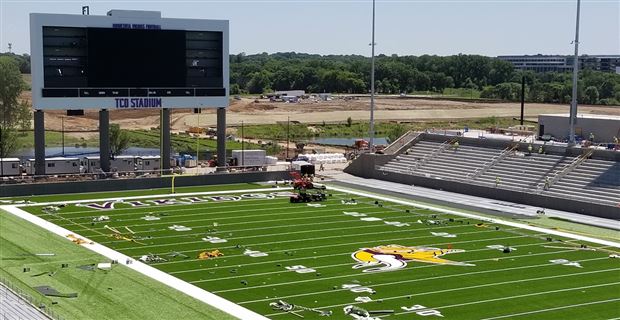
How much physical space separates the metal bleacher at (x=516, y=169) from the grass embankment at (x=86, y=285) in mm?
24533

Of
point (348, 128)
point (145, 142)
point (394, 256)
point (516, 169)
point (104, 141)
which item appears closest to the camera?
point (394, 256)

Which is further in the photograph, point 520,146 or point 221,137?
point 221,137

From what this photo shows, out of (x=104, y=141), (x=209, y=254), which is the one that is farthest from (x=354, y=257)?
(x=104, y=141)

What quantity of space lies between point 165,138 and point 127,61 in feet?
17.8

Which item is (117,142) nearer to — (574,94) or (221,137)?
(221,137)

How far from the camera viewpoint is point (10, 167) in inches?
2063

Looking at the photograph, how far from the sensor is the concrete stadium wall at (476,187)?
44.1 meters

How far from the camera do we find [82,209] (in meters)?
44.2

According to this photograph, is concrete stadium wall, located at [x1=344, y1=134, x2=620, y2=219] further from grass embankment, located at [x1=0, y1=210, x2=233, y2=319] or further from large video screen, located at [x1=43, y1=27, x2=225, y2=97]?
grass embankment, located at [x1=0, y1=210, x2=233, y2=319]

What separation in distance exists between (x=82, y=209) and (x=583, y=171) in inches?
1009

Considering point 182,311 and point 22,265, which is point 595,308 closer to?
point 182,311

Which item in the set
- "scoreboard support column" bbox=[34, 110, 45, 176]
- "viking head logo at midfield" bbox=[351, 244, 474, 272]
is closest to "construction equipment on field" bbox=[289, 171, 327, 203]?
"viking head logo at midfield" bbox=[351, 244, 474, 272]

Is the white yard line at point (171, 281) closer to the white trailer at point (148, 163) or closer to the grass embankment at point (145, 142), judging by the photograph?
the white trailer at point (148, 163)

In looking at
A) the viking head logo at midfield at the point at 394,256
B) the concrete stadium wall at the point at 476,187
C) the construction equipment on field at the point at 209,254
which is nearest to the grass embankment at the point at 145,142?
the concrete stadium wall at the point at 476,187
